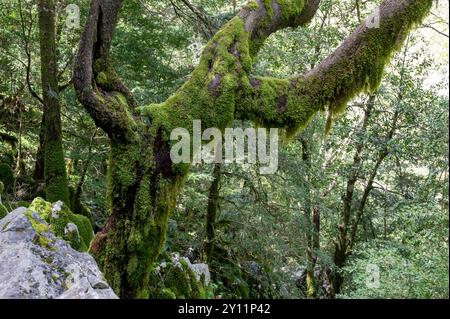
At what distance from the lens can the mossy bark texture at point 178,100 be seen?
4.43m

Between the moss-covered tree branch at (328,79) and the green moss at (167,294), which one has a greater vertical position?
the moss-covered tree branch at (328,79)

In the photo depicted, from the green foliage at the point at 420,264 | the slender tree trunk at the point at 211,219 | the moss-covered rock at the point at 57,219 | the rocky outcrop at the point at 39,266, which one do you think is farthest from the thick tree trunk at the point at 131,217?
the slender tree trunk at the point at 211,219

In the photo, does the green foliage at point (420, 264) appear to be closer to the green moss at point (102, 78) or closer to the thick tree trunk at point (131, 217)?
the thick tree trunk at point (131, 217)

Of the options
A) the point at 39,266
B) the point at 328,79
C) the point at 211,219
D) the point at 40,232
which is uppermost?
the point at 328,79

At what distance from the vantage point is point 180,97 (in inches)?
186

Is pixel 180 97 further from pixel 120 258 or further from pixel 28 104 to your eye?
pixel 28 104

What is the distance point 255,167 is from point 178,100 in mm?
4992

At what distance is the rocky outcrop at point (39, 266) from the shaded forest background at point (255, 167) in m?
3.32

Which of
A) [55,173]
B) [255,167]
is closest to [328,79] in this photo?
[255,167]

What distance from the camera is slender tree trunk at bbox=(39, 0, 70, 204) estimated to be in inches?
314

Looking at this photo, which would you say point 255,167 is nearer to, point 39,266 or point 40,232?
point 40,232

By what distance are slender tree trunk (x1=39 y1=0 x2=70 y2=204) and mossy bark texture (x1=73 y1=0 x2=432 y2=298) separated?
3.69 meters

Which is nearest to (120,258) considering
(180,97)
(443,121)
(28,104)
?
(180,97)

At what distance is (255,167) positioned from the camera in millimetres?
9531
